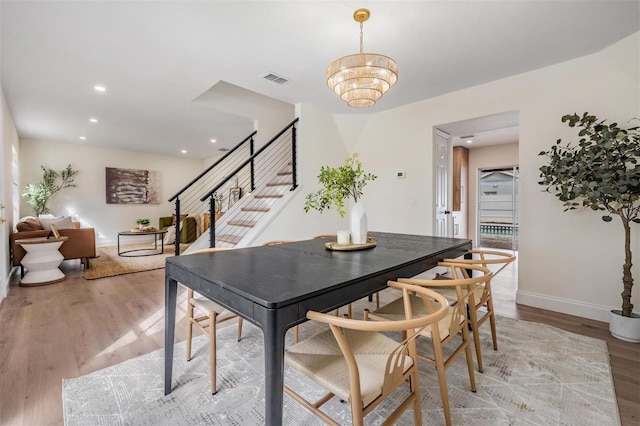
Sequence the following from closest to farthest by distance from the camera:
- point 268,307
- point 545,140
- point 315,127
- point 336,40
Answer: point 268,307 < point 336,40 < point 545,140 < point 315,127

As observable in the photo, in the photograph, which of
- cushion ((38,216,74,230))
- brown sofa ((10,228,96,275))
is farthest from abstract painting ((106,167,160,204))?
brown sofa ((10,228,96,275))

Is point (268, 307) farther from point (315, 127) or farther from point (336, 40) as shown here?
point (315, 127)

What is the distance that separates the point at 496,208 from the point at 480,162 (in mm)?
1221

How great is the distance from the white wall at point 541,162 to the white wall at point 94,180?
6.01 metres

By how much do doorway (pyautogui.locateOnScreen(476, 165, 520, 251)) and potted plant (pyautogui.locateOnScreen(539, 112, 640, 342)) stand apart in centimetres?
444

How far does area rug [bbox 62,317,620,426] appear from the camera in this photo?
141 cm

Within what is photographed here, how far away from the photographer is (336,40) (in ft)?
7.88

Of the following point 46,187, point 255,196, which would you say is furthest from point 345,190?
point 46,187

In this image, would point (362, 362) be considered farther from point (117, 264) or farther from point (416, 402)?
point (117, 264)

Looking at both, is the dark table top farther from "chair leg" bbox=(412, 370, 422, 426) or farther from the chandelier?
the chandelier

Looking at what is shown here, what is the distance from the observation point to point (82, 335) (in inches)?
91.0

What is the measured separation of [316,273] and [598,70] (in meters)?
3.36

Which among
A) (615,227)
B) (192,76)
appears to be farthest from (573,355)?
(192,76)

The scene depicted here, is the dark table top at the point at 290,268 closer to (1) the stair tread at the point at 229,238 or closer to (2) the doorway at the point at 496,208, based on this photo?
(1) the stair tread at the point at 229,238
